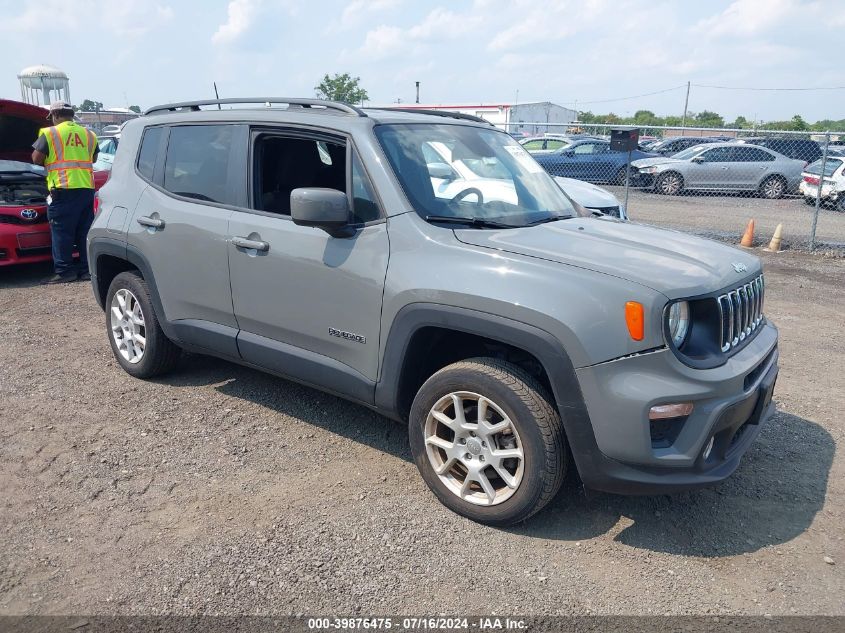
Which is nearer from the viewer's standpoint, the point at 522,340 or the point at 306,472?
the point at 522,340

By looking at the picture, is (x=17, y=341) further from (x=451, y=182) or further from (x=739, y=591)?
(x=739, y=591)

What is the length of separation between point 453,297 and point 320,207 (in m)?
0.82

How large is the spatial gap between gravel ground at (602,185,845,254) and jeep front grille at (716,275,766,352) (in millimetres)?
8791

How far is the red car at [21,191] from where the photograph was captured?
8.02 m

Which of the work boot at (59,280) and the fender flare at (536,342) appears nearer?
the fender flare at (536,342)

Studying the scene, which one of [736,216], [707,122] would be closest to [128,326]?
[736,216]

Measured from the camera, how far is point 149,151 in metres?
4.95

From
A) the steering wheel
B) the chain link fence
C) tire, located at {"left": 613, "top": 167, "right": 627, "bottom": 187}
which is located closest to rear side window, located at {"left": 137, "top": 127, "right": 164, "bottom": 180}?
the steering wheel

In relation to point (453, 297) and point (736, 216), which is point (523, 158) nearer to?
point (453, 297)

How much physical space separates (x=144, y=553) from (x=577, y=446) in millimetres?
1957

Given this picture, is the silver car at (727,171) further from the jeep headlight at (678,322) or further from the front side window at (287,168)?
the jeep headlight at (678,322)

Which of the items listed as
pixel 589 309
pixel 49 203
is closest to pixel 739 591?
pixel 589 309

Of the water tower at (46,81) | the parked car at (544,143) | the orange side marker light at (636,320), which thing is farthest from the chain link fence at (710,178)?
the water tower at (46,81)

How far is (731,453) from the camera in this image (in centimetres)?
329
